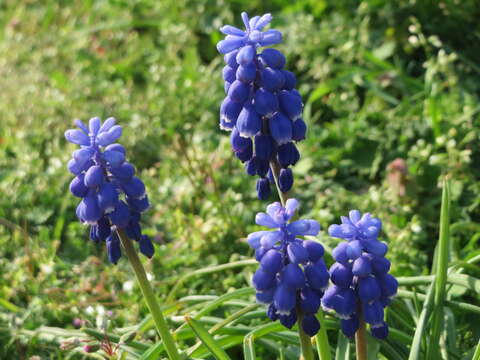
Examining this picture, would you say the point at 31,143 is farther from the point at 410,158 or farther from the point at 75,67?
the point at 410,158

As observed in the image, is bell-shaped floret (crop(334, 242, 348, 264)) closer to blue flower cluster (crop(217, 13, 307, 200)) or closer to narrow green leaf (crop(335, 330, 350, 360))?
blue flower cluster (crop(217, 13, 307, 200))

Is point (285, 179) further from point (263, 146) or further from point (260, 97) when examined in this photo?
point (260, 97)

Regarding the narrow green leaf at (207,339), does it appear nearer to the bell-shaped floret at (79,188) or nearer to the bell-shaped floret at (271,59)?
the bell-shaped floret at (79,188)

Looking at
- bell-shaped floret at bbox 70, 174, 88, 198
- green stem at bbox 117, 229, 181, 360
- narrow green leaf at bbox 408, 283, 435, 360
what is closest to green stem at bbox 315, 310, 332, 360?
narrow green leaf at bbox 408, 283, 435, 360


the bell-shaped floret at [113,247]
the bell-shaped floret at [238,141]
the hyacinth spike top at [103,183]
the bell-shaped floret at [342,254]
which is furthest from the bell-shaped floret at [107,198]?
the bell-shaped floret at [342,254]

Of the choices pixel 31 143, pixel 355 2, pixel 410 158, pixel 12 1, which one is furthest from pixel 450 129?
pixel 12 1
